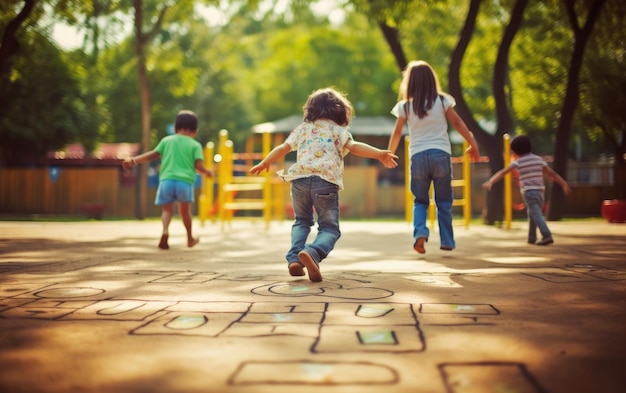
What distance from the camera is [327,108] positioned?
4598mm

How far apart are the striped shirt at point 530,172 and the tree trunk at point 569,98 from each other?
25.9 ft

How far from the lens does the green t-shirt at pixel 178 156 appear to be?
6.71m

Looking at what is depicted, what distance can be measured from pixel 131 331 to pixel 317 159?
2.26 metres

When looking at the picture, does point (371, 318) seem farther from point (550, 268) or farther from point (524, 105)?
point (524, 105)

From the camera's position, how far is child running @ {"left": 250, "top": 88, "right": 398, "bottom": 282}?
442cm

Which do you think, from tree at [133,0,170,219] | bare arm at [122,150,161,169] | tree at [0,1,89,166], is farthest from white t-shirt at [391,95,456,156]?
tree at [0,1,89,166]

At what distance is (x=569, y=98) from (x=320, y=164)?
1204 cm

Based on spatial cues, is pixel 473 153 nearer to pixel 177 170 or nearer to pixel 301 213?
pixel 301 213

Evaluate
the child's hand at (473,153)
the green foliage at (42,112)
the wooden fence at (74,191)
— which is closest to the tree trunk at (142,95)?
the wooden fence at (74,191)

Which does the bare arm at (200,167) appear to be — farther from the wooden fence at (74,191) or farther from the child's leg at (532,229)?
the wooden fence at (74,191)

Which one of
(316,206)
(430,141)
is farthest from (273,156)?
(430,141)

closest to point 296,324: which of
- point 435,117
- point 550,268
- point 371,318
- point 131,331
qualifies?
point 371,318

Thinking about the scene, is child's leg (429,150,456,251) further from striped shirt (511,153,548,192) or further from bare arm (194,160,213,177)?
bare arm (194,160,213,177)

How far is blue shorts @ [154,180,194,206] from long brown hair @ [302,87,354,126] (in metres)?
2.50
